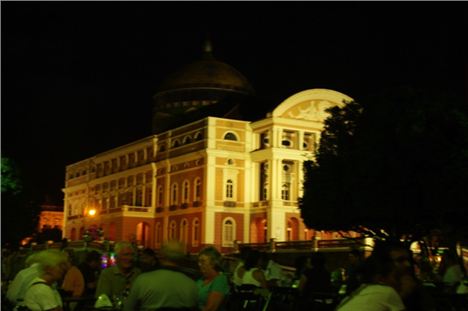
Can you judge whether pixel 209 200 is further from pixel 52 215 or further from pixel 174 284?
pixel 52 215

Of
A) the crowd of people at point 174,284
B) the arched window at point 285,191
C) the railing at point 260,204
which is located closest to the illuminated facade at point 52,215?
the railing at point 260,204

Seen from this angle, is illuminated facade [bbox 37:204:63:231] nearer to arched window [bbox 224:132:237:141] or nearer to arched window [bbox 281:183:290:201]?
arched window [bbox 224:132:237:141]

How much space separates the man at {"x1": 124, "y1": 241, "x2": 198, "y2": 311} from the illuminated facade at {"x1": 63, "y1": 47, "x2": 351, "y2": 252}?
1781 inches

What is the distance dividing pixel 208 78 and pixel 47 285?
61995 mm

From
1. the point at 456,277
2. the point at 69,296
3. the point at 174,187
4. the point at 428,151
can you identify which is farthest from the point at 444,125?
the point at 174,187

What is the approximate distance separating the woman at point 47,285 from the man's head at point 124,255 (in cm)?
185

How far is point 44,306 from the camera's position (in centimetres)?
735

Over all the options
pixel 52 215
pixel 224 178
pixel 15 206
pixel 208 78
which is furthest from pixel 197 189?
pixel 52 215

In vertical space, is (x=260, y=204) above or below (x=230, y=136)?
below

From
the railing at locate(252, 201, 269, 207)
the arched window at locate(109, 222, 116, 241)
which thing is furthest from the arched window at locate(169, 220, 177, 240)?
the railing at locate(252, 201, 269, 207)

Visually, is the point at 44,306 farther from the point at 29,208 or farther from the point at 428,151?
the point at 29,208

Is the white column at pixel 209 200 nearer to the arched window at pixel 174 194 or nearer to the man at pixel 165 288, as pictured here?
the arched window at pixel 174 194

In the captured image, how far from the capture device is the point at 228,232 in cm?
5609

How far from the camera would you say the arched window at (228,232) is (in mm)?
55906
